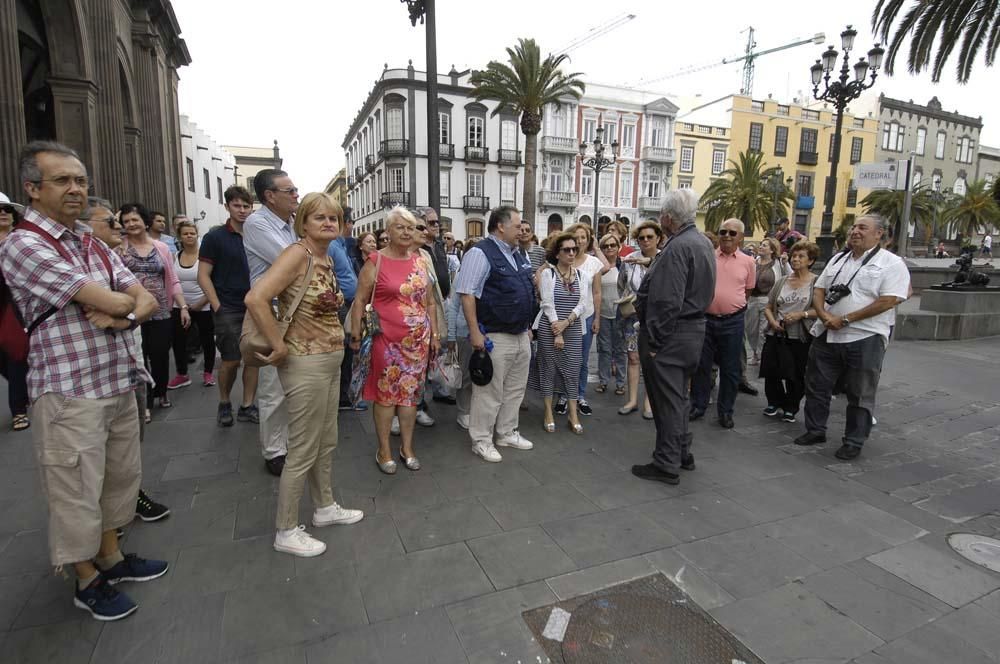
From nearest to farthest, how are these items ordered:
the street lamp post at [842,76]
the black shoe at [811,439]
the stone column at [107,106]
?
the black shoe at [811,439] < the stone column at [107,106] < the street lamp post at [842,76]

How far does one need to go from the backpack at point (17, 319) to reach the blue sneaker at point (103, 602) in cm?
108

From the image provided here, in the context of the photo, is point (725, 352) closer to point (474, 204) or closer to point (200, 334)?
point (200, 334)

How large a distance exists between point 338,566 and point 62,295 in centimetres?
178

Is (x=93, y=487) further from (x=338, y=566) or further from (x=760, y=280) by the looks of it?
(x=760, y=280)

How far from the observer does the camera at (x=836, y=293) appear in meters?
4.39

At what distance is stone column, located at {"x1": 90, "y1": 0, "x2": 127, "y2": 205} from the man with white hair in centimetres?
1261

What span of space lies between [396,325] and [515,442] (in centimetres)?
152

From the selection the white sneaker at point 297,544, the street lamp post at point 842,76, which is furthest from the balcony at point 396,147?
the white sneaker at point 297,544

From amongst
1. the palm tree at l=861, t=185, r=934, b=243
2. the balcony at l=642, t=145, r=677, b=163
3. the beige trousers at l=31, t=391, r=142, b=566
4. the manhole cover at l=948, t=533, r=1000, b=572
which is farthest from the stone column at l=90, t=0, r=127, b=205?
the palm tree at l=861, t=185, r=934, b=243

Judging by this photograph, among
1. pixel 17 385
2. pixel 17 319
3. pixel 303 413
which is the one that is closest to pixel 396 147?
pixel 17 385

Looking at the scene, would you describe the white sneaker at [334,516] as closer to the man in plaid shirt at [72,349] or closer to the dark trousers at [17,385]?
the man in plaid shirt at [72,349]

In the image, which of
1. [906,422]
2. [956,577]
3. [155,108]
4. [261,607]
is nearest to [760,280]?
[906,422]

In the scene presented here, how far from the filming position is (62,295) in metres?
2.10

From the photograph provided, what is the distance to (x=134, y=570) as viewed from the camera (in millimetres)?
2590
